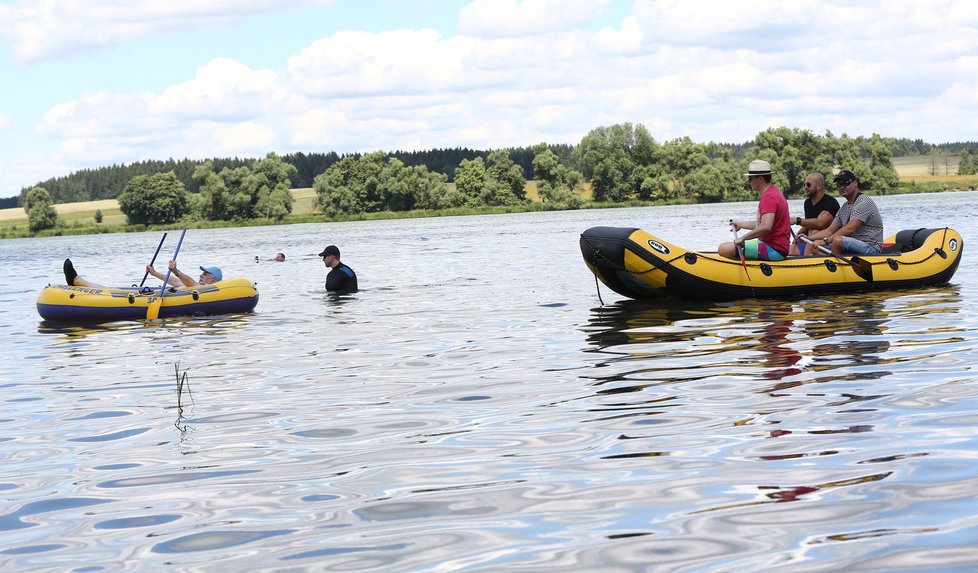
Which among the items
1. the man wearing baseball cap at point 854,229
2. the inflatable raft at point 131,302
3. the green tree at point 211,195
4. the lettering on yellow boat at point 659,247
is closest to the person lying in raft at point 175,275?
the inflatable raft at point 131,302

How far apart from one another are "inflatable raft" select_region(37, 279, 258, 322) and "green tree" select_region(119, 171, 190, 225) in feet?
307

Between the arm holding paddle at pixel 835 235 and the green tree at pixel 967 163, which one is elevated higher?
the green tree at pixel 967 163

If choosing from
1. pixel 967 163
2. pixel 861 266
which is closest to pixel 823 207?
pixel 861 266

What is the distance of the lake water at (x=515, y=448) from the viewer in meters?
4.07

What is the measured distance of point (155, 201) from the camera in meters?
105

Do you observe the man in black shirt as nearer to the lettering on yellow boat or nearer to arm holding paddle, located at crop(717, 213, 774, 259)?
the lettering on yellow boat

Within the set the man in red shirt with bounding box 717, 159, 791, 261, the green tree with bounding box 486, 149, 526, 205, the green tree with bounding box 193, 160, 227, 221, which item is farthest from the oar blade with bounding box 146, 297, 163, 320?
the green tree with bounding box 486, 149, 526, 205

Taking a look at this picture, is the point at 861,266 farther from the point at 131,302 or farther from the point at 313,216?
the point at 313,216

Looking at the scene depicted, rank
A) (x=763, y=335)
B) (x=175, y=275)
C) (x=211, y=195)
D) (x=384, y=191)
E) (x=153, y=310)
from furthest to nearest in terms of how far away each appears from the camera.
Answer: (x=384, y=191) → (x=211, y=195) → (x=175, y=275) → (x=153, y=310) → (x=763, y=335)

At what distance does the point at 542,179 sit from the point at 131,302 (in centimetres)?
8422

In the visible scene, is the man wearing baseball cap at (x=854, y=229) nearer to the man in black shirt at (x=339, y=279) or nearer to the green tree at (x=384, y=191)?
the man in black shirt at (x=339, y=279)

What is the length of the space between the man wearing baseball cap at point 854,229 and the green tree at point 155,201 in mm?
98019

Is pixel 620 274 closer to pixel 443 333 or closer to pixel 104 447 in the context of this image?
pixel 443 333

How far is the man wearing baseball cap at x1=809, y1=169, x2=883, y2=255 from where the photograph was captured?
543 inches
